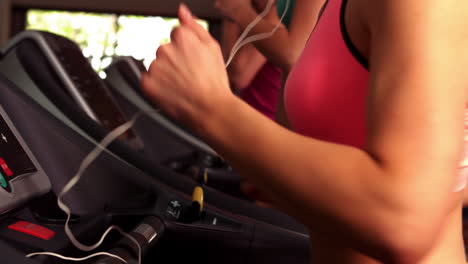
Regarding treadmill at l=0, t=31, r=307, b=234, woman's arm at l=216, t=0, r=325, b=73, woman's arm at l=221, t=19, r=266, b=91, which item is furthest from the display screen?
woman's arm at l=221, t=19, r=266, b=91

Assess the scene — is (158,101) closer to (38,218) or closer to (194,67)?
(194,67)

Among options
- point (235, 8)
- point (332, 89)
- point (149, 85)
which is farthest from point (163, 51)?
point (235, 8)

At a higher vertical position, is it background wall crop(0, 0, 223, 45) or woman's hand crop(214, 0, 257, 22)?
woman's hand crop(214, 0, 257, 22)

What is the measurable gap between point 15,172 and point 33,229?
11 cm

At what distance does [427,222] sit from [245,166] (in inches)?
6.7

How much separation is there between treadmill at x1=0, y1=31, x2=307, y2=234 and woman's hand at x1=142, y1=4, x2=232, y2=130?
1.90 ft

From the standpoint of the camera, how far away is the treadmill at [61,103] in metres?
1.16

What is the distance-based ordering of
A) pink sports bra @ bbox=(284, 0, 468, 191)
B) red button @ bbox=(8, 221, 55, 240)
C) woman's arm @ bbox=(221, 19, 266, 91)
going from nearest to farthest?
pink sports bra @ bbox=(284, 0, 468, 191) → red button @ bbox=(8, 221, 55, 240) → woman's arm @ bbox=(221, 19, 266, 91)

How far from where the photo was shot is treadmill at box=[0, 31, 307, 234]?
3.81 ft

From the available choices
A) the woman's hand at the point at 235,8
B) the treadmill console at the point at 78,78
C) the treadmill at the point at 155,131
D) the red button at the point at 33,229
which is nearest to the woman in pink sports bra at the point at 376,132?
the red button at the point at 33,229

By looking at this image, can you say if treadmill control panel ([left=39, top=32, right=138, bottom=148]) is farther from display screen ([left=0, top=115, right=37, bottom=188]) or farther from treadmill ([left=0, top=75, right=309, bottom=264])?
display screen ([left=0, top=115, right=37, bottom=188])

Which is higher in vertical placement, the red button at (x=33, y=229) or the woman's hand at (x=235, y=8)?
the woman's hand at (x=235, y=8)

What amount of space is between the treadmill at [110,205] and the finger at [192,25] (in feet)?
1.32

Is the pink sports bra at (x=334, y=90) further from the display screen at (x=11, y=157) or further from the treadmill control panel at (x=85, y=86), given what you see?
the treadmill control panel at (x=85, y=86)
